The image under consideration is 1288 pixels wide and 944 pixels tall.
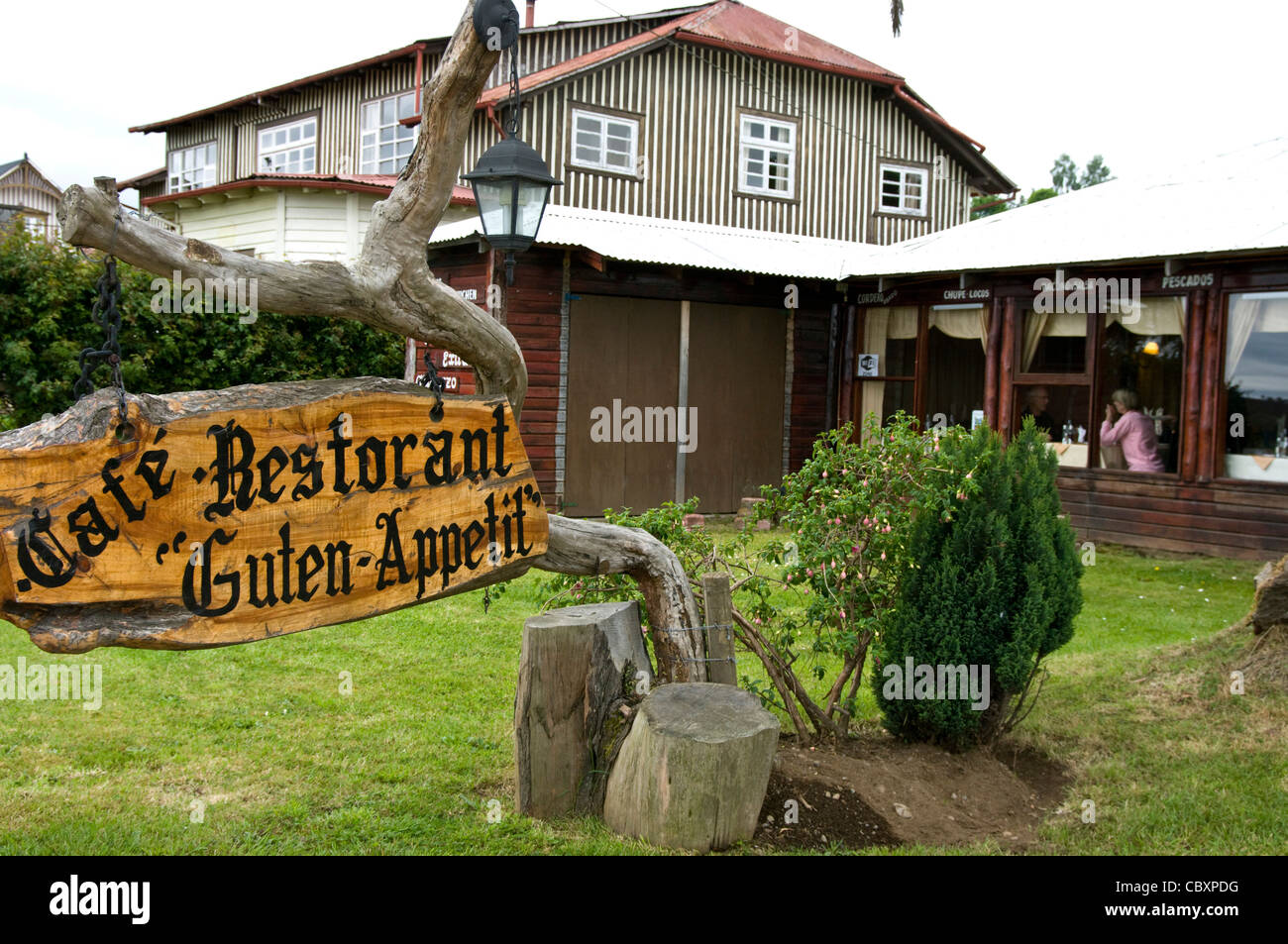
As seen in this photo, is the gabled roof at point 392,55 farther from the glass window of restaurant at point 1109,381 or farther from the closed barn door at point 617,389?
the glass window of restaurant at point 1109,381

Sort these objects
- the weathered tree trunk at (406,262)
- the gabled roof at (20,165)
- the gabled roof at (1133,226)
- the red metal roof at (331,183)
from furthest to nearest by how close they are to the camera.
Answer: the gabled roof at (20,165)
the red metal roof at (331,183)
the gabled roof at (1133,226)
the weathered tree trunk at (406,262)

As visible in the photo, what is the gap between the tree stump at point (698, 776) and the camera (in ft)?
13.8

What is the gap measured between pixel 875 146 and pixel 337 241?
9.41 metres

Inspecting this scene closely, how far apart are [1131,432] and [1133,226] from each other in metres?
2.37

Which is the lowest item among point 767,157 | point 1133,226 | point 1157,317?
point 1157,317

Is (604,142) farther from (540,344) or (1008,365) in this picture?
(1008,365)

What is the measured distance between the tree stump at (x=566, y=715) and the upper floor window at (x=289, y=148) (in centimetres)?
2094

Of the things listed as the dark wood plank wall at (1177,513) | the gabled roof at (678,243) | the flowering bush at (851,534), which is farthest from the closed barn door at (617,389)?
the flowering bush at (851,534)

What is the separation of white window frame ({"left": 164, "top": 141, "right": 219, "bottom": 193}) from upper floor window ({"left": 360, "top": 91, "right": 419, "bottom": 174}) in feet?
20.5

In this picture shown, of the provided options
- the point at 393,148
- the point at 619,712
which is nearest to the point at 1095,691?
the point at 619,712

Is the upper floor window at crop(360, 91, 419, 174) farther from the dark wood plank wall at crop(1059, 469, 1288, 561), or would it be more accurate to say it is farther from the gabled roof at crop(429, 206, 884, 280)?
the dark wood plank wall at crop(1059, 469, 1288, 561)

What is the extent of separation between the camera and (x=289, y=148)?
78.7ft

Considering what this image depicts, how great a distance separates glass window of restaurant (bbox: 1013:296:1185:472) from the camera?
1273 cm

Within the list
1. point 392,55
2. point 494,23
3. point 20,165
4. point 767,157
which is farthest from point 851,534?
point 20,165
